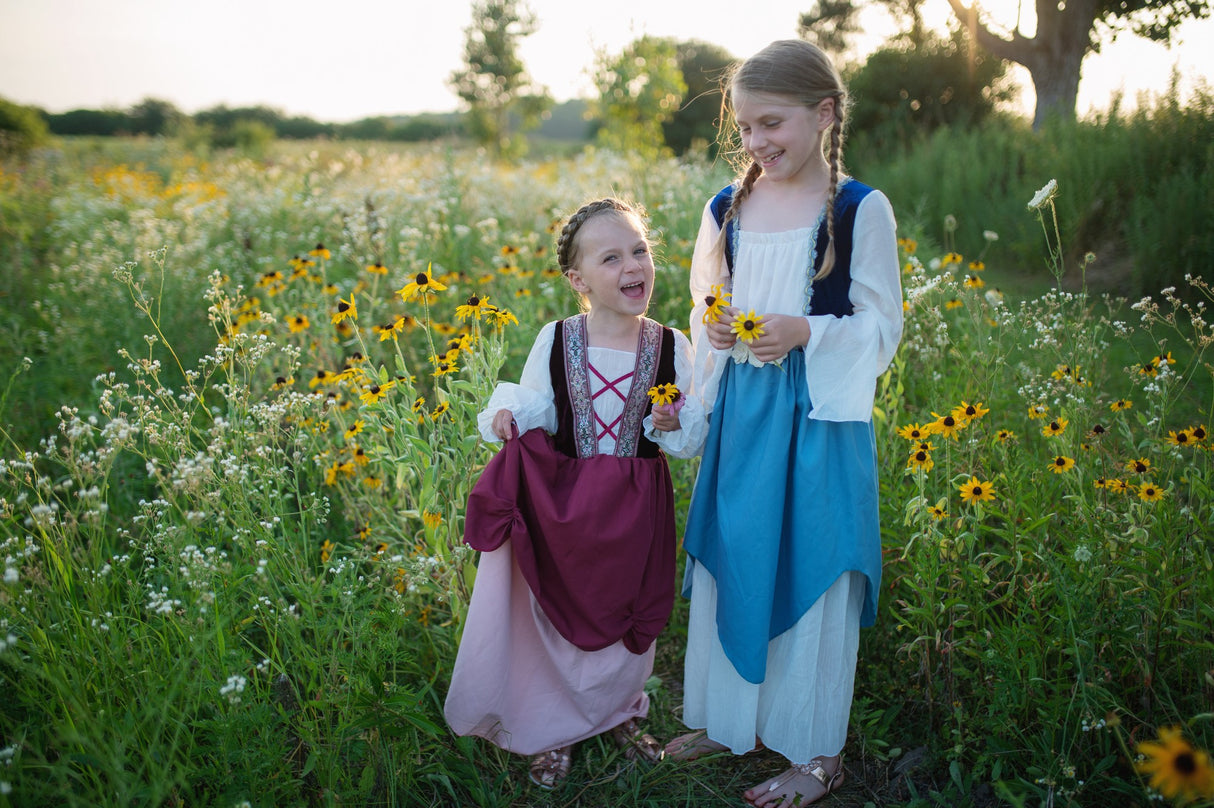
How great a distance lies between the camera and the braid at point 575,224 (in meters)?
1.89

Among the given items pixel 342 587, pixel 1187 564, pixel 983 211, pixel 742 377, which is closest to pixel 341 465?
pixel 342 587

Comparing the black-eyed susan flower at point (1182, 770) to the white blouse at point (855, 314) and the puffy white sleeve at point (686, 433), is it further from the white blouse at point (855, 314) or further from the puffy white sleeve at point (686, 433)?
the puffy white sleeve at point (686, 433)

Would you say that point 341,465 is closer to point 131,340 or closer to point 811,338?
point 811,338

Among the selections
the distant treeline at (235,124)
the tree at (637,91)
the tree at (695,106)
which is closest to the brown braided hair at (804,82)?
the tree at (637,91)

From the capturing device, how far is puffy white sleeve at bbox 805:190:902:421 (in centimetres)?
166

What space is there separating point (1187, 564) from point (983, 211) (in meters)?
5.01

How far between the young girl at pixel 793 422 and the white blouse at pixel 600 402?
59 mm

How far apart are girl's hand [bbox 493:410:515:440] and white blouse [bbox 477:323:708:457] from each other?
2cm

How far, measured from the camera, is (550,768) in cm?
194

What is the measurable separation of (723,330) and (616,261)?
33 centimetres

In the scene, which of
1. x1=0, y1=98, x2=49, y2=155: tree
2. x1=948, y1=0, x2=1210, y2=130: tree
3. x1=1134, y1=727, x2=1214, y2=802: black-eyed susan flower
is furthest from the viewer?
x1=0, y1=98, x2=49, y2=155: tree

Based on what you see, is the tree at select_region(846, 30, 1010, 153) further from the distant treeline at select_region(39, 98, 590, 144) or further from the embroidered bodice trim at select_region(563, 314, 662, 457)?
the embroidered bodice trim at select_region(563, 314, 662, 457)

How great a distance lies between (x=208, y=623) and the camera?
1794mm

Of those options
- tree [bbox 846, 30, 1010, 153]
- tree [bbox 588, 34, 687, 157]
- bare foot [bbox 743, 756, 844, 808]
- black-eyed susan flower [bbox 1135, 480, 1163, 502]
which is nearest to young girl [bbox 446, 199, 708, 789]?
bare foot [bbox 743, 756, 844, 808]
